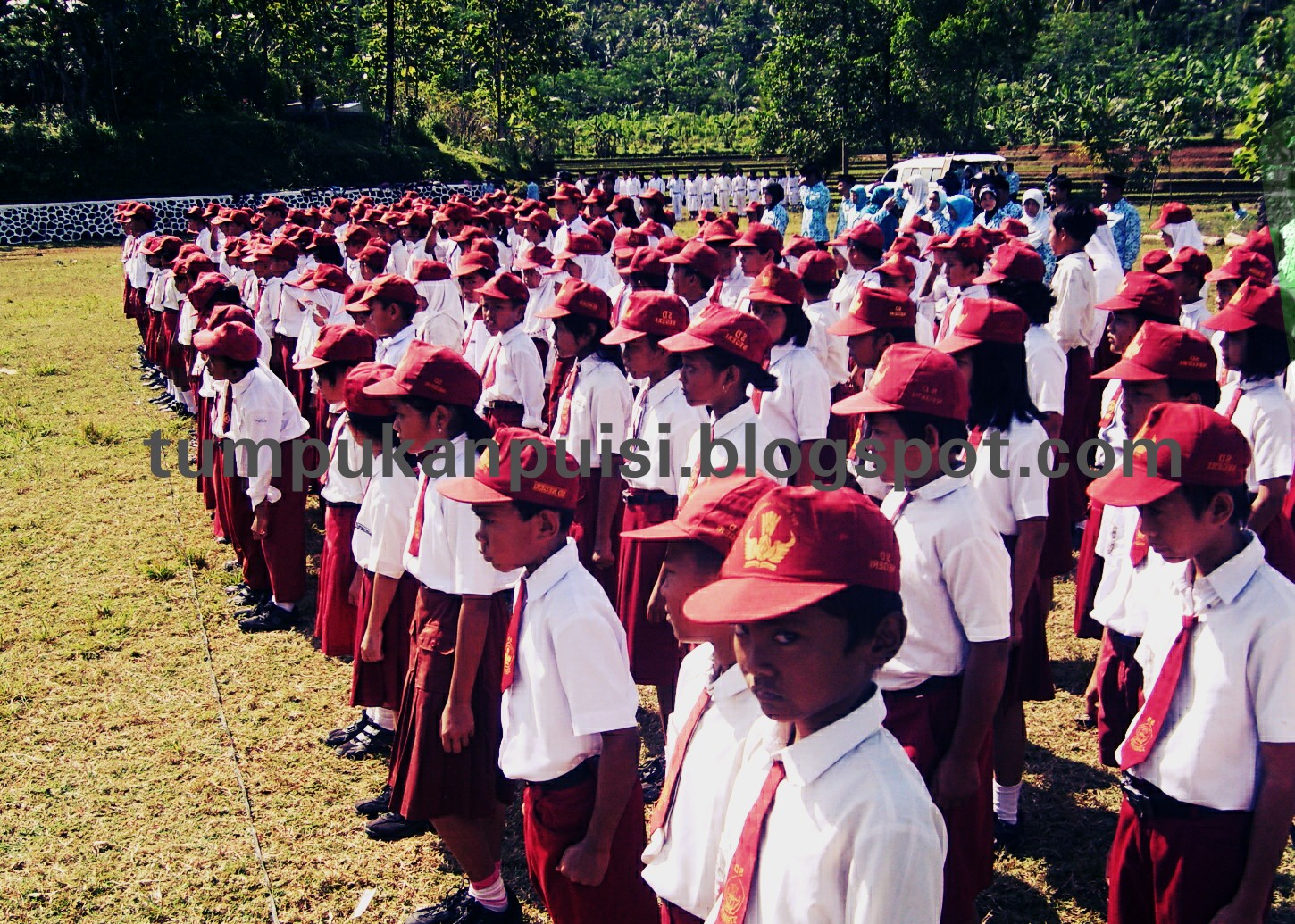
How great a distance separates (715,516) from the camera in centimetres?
215

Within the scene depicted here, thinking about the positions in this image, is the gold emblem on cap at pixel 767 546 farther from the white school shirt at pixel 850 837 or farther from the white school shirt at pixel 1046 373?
the white school shirt at pixel 1046 373

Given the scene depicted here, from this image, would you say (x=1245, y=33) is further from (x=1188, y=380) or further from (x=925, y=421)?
(x=1188, y=380)

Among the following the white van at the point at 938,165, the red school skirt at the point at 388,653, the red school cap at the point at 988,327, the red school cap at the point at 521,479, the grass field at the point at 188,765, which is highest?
the white van at the point at 938,165

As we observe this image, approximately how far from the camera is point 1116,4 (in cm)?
4966

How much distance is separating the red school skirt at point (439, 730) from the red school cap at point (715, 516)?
4.20 feet

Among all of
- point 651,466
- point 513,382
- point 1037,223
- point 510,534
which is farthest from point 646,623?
point 1037,223

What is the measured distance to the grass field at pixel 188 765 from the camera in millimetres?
3637

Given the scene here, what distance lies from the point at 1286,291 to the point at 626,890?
6.82 feet

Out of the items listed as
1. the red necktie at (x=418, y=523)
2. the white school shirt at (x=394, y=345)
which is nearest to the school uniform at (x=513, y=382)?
the white school shirt at (x=394, y=345)

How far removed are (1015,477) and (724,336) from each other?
1091 mm

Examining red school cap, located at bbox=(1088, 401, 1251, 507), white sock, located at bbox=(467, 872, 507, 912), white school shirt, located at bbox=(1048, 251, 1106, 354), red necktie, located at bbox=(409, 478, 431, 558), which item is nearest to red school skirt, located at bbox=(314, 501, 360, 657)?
red necktie, located at bbox=(409, 478, 431, 558)

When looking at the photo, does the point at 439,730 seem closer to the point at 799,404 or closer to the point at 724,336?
the point at 724,336

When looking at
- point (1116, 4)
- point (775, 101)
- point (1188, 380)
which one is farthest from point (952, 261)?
point (1116, 4)

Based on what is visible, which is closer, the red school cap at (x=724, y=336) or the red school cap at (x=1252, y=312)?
the red school cap at (x=724, y=336)
